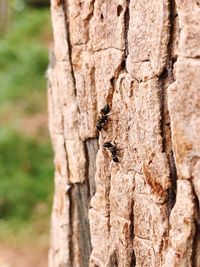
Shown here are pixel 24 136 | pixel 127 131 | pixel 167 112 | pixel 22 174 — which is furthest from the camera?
pixel 24 136

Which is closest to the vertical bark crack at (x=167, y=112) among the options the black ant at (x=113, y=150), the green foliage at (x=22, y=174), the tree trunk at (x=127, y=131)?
the tree trunk at (x=127, y=131)

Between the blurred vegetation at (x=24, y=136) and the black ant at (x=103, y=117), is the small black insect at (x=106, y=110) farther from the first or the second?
the blurred vegetation at (x=24, y=136)

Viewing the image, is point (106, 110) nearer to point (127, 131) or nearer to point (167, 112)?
point (127, 131)

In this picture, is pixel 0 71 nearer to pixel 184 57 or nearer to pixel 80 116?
pixel 80 116

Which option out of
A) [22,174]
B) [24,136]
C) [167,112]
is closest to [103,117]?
[167,112]

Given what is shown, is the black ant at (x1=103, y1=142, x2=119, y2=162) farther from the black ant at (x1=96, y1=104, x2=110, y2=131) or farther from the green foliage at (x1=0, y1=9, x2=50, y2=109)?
the green foliage at (x1=0, y1=9, x2=50, y2=109)

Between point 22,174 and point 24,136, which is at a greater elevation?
point 24,136

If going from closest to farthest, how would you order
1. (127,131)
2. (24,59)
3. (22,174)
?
1. (127,131)
2. (22,174)
3. (24,59)
